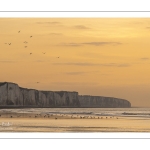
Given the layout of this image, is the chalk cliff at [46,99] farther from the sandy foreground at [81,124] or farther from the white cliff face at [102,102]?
the sandy foreground at [81,124]

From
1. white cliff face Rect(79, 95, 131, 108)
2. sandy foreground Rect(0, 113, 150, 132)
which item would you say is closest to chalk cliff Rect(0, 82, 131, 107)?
white cliff face Rect(79, 95, 131, 108)

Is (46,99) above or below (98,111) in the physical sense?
above

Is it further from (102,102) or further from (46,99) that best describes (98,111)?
(46,99)

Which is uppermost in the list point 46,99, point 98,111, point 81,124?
point 46,99

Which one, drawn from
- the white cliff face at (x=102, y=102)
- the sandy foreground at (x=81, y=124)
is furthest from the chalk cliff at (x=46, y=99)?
the sandy foreground at (x=81, y=124)

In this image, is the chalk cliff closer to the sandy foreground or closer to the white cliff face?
the white cliff face

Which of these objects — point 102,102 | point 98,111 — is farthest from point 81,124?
point 102,102
